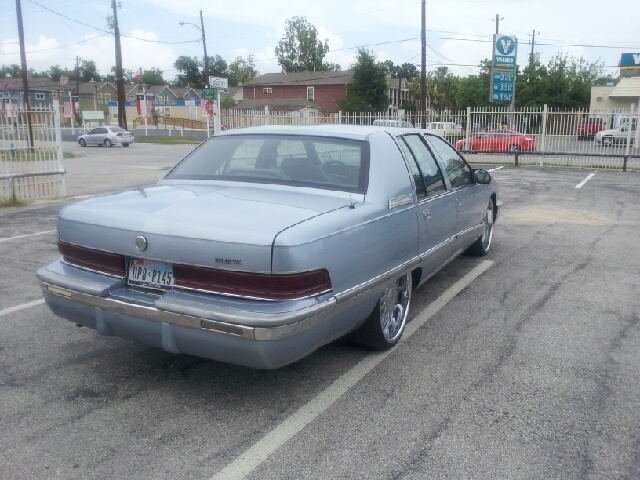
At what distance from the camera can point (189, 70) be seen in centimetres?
12381

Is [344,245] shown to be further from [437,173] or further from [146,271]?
[437,173]

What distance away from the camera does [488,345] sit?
475 cm

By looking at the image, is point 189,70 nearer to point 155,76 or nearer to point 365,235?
point 155,76

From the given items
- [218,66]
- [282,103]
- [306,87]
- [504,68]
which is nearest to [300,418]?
[504,68]

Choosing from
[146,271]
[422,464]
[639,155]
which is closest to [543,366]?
[422,464]

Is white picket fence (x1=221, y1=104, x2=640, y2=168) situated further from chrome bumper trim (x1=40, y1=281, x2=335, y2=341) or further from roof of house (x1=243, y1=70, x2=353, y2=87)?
roof of house (x1=243, y1=70, x2=353, y2=87)

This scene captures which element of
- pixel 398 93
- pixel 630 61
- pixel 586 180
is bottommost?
pixel 586 180

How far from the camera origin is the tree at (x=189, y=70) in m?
124

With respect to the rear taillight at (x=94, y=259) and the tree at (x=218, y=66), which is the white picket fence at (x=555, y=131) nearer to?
the rear taillight at (x=94, y=259)

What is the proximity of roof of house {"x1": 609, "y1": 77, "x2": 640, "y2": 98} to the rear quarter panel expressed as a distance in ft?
134

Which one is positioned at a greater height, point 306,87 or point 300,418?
point 306,87

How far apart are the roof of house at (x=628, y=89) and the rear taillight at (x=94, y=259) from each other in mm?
42470

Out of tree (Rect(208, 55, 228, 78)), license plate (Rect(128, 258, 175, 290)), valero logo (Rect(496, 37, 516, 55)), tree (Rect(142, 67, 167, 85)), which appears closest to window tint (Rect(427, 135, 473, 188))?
license plate (Rect(128, 258, 175, 290))

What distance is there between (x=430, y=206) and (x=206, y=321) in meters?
2.36
